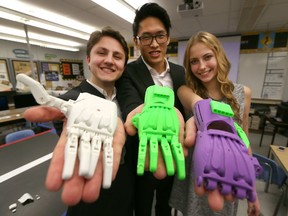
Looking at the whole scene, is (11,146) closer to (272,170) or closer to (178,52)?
(272,170)

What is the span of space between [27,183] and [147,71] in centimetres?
118

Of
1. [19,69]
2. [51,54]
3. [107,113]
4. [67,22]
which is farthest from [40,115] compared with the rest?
[51,54]

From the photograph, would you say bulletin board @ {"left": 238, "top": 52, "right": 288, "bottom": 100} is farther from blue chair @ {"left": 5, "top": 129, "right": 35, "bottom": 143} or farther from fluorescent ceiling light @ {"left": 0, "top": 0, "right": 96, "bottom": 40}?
blue chair @ {"left": 5, "top": 129, "right": 35, "bottom": 143}

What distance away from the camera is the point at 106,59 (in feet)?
2.69

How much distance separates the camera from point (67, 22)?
11.7ft

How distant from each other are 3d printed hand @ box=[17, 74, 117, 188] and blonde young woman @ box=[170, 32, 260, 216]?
471 mm

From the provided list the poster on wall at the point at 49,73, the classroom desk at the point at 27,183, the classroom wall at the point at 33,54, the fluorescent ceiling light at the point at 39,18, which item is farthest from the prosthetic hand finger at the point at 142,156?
the poster on wall at the point at 49,73

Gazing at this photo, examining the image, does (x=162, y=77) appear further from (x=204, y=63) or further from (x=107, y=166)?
(x=107, y=166)

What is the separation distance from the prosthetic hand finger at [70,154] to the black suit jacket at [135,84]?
302mm

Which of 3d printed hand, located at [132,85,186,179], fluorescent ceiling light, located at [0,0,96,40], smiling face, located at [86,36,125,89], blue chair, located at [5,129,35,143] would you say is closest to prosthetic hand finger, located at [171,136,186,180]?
3d printed hand, located at [132,85,186,179]

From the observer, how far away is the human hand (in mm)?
439

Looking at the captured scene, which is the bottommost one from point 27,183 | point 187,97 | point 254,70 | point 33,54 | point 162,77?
point 27,183

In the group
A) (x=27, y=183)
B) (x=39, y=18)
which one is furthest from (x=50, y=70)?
(x=27, y=183)

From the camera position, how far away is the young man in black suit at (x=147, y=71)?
854mm
